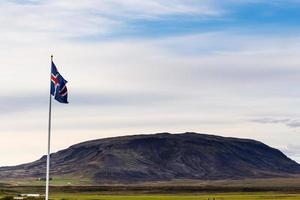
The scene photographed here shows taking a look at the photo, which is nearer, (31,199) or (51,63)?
(51,63)

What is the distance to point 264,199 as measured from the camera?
164 m

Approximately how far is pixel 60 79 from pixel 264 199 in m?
125

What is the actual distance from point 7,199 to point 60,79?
A: 95146 mm

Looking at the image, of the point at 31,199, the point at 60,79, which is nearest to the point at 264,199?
the point at 31,199

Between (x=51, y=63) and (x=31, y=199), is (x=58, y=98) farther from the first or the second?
(x=31, y=199)

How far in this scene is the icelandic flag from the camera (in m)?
45.2

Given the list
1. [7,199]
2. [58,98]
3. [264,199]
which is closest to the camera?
[58,98]

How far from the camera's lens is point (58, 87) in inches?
1785

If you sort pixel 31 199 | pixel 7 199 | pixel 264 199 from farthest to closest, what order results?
1. pixel 264 199
2. pixel 31 199
3. pixel 7 199

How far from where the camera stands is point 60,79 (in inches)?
1794

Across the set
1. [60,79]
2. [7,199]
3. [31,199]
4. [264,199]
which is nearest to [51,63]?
[60,79]

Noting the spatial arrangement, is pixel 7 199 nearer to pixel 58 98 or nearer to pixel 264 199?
pixel 264 199

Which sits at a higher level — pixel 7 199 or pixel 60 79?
pixel 60 79

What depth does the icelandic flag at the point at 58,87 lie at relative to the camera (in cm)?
4516
